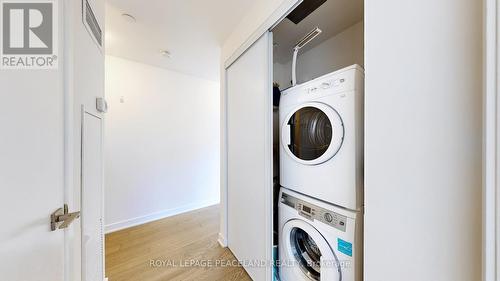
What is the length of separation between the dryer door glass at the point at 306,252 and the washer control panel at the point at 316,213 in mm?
193

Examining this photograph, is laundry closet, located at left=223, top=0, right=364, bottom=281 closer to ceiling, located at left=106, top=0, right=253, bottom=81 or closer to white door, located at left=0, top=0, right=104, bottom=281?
ceiling, located at left=106, top=0, right=253, bottom=81

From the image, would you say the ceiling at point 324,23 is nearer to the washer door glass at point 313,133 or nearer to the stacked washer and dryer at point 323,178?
the stacked washer and dryer at point 323,178

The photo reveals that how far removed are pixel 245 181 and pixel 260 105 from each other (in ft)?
2.32

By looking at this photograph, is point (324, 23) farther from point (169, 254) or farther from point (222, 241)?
point (169, 254)

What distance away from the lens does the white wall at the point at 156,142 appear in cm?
237

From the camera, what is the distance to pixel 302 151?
49.1 inches

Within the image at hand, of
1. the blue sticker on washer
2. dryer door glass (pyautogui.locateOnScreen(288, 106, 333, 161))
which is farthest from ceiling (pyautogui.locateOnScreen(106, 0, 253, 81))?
the blue sticker on washer

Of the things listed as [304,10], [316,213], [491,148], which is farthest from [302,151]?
[304,10]

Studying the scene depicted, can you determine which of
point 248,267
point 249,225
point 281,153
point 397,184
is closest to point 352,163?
point 397,184

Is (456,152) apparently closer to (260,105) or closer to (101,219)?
(260,105)

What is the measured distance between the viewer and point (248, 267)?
1.56 m

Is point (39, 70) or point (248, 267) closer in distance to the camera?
point (39, 70)

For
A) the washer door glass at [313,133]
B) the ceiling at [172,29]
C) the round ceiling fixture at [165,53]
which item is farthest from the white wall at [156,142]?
the washer door glass at [313,133]

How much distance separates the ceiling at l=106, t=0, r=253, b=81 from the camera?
1.46m
